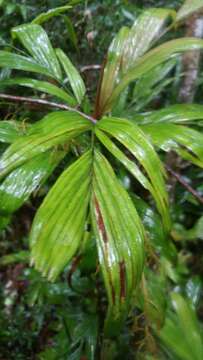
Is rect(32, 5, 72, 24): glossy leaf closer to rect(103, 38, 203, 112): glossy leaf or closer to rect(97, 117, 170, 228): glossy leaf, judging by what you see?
rect(103, 38, 203, 112): glossy leaf

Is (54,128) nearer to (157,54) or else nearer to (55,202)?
(55,202)

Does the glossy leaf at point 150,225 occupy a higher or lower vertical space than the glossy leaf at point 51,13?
lower

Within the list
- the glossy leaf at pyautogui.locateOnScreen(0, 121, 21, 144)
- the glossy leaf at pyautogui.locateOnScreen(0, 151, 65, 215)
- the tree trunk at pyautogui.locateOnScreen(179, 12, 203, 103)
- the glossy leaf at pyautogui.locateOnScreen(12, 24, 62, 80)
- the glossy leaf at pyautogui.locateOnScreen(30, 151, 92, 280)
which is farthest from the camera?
the tree trunk at pyautogui.locateOnScreen(179, 12, 203, 103)

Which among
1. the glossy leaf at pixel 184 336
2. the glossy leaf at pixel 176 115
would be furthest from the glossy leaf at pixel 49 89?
the glossy leaf at pixel 184 336

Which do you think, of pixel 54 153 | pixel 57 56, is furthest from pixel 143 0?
pixel 54 153

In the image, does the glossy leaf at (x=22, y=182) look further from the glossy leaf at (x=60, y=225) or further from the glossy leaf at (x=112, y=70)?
the glossy leaf at (x=112, y=70)

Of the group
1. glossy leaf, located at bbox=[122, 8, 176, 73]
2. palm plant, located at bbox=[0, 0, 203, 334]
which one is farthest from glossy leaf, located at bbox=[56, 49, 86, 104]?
glossy leaf, located at bbox=[122, 8, 176, 73]
